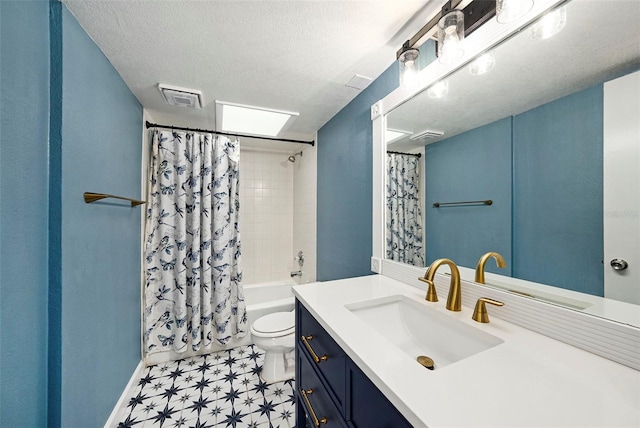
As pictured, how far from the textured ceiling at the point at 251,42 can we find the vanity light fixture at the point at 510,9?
303mm

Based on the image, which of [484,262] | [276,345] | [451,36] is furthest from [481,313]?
[276,345]

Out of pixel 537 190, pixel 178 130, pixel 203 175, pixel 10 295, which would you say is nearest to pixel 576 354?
pixel 537 190

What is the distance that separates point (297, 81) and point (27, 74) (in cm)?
123

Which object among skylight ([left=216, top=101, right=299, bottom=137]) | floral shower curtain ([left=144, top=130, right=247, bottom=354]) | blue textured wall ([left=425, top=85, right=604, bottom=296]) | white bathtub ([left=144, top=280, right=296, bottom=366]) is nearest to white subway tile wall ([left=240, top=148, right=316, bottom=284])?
white bathtub ([left=144, top=280, right=296, bottom=366])

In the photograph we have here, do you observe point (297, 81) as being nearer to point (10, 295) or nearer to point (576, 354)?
point (10, 295)

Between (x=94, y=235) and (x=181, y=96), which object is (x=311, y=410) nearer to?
(x=94, y=235)

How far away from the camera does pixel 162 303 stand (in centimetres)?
205

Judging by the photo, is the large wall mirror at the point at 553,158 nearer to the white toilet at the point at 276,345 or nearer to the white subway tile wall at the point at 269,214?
the white toilet at the point at 276,345

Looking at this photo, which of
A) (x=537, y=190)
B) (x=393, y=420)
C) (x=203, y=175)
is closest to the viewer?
(x=393, y=420)

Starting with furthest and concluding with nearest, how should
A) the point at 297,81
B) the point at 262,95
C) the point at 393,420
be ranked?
the point at 262,95 < the point at 297,81 < the point at 393,420

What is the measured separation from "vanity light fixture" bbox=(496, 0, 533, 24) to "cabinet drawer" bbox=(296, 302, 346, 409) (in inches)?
48.9

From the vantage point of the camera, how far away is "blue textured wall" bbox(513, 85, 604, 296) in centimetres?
67

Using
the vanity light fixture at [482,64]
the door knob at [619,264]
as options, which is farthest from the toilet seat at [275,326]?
the vanity light fixture at [482,64]

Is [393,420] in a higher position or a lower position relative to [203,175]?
lower
